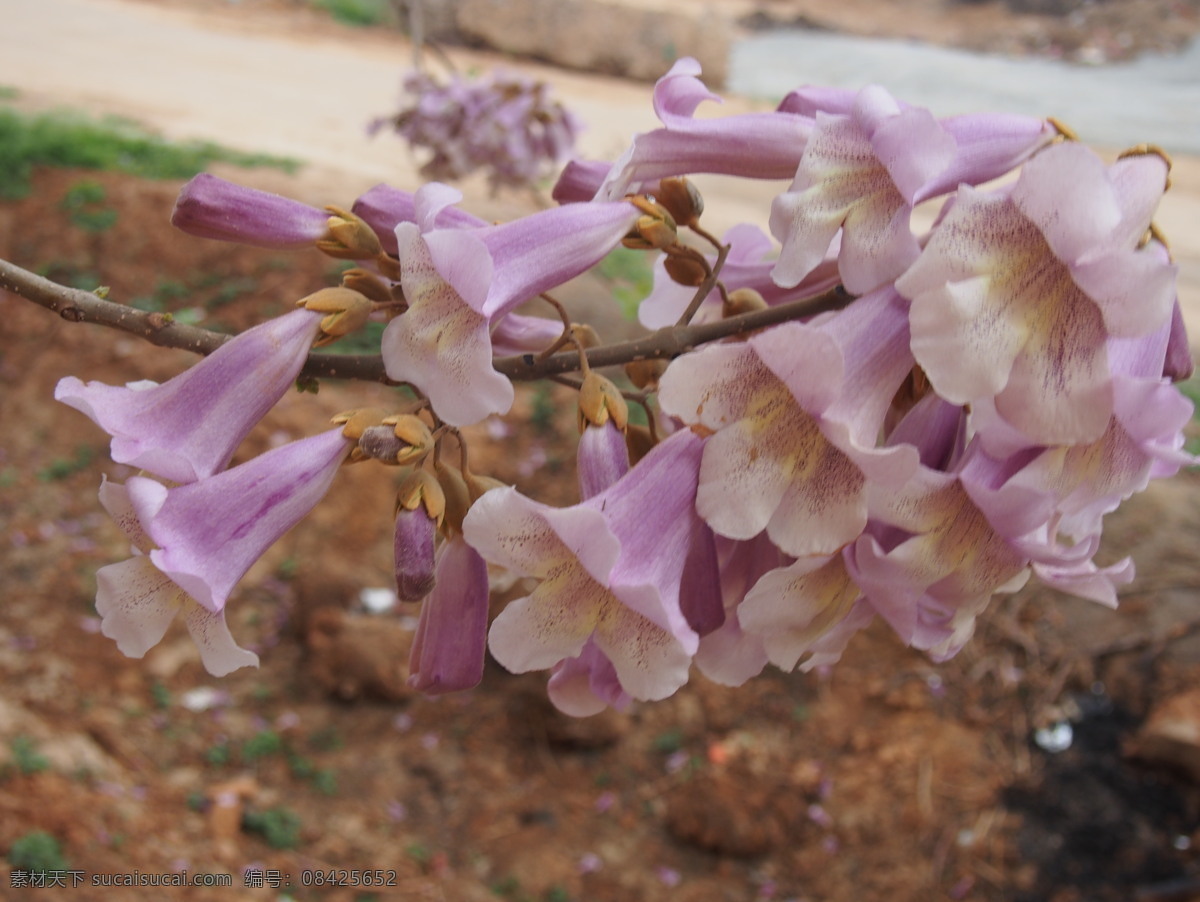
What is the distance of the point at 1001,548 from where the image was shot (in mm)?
527

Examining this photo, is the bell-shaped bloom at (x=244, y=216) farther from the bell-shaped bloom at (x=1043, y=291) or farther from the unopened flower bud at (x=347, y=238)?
the bell-shaped bloom at (x=1043, y=291)

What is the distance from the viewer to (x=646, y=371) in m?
0.67

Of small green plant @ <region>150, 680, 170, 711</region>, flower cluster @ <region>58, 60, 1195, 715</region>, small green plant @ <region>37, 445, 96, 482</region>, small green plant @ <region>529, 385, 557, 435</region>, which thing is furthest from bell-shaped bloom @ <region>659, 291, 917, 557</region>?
small green plant @ <region>37, 445, 96, 482</region>

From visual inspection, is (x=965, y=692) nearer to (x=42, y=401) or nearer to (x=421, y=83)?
(x=421, y=83)

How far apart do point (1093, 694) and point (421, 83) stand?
108 inches

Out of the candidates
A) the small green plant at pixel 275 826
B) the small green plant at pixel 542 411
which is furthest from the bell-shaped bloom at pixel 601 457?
the small green plant at pixel 542 411

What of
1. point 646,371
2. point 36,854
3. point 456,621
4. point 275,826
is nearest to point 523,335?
point 646,371

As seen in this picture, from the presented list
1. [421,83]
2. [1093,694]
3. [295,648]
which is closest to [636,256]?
[421,83]

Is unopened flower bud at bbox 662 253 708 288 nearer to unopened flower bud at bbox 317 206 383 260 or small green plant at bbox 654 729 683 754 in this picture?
unopened flower bud at bbox 317 206 383 260

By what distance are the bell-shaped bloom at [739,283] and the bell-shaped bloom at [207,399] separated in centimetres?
27

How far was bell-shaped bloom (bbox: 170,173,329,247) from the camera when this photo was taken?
2.05ft

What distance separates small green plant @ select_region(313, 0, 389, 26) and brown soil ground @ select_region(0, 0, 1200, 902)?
28.2 feet

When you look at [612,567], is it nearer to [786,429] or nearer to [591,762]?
[786,429]

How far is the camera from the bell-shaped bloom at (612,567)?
1.65 ft
